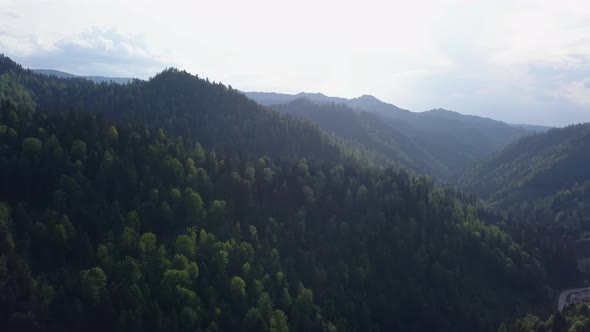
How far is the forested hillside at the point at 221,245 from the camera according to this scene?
94688 mm

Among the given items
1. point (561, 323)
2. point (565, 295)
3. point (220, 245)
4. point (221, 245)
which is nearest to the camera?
point (561, 323)

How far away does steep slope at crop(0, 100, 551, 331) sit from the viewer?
94.6 meters

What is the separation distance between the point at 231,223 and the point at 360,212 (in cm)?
5028

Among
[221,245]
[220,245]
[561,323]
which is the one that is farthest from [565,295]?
[220,245]

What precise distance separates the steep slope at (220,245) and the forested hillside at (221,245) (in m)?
0.38

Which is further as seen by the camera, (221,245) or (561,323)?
(221,245)

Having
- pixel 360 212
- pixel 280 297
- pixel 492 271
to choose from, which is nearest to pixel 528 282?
pixel 492 271

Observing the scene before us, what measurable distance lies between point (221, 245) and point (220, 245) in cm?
59

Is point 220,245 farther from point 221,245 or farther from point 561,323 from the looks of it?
point 561,323

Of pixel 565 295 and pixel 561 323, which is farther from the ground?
pixel 561 323

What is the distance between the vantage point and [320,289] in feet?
427

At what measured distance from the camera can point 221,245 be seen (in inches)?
4813

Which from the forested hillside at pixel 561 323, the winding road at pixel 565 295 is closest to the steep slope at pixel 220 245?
the winding road at pixel 565 295

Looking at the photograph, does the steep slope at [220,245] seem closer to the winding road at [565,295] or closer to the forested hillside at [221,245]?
the forested hillside at [221,245]
